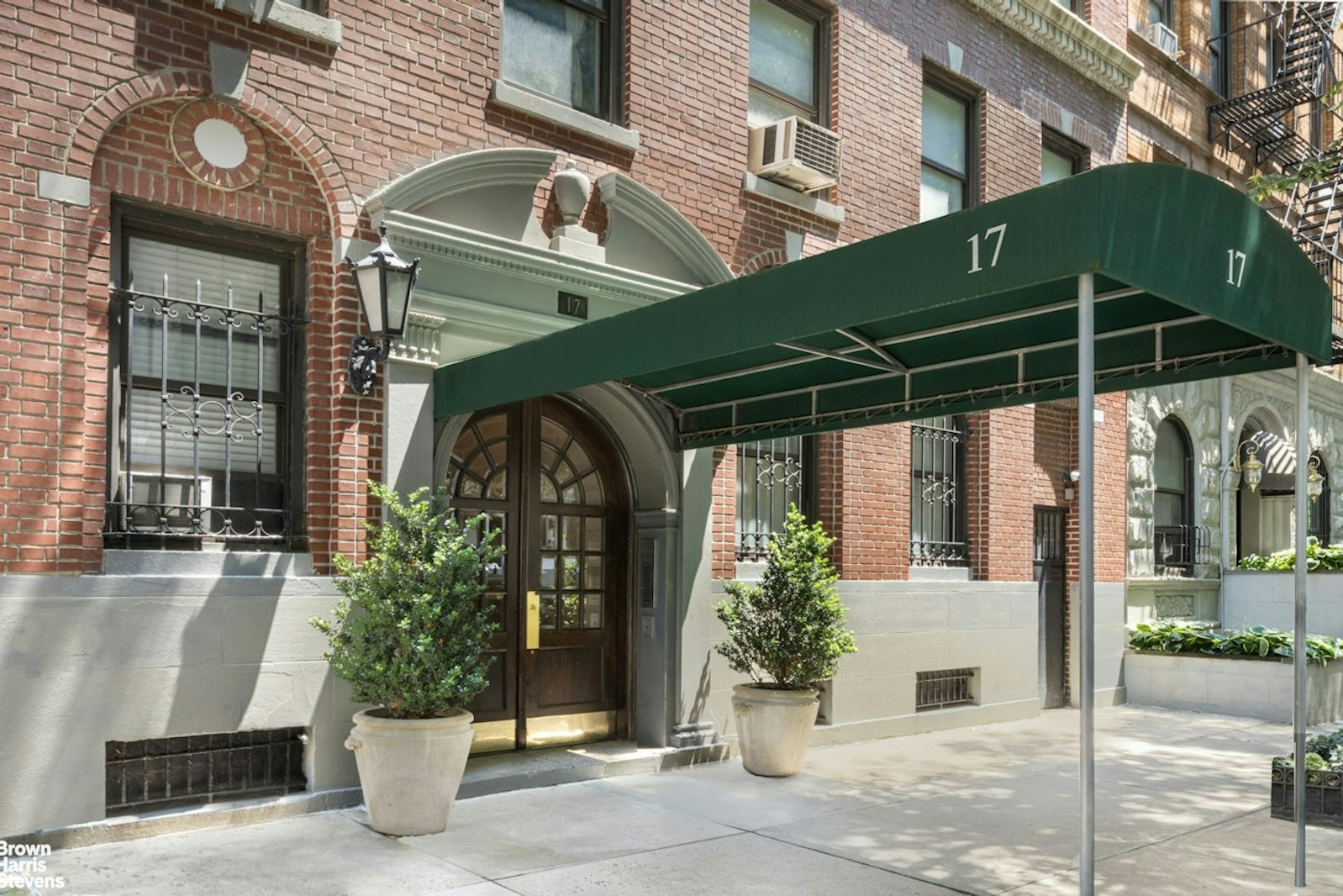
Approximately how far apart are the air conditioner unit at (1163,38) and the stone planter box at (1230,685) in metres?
8.68

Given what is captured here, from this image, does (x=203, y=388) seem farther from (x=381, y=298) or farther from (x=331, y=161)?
(x=331, y=161)

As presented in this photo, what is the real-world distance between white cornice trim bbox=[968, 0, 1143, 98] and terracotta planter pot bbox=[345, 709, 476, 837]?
1031 cm

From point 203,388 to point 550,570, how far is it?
3.37 metres

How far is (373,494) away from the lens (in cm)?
750

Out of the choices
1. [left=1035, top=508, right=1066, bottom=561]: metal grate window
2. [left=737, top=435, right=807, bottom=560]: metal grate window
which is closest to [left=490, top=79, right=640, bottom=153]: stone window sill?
[left=737, top=435, right=807, bottom=560]: metal grate window

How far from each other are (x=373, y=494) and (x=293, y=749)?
1.84m

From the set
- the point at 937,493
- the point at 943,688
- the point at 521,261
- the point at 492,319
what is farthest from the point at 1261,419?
the point at 492,319

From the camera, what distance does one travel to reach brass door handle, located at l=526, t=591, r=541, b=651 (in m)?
9.59

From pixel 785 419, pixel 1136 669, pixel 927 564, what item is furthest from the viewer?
pixel 1136 669

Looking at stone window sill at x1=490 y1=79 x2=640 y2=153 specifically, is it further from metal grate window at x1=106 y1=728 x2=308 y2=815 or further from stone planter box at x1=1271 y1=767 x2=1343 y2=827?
stone planter box at x1=1271 y1=767 x2=1343 y2=827

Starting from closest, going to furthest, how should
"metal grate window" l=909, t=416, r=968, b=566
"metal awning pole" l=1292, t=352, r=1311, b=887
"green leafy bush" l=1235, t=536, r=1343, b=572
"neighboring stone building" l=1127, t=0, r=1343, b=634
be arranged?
"metal awning pole" l=1292, t=352, r=1311, b=887 < "metal grate window" l=909, t=416, r=968, b=566 < "neighboring stone building" l=1127, t=0, r=1343, b=634 < "green leafy bush" l=1235, t=536, r=1343, b=572

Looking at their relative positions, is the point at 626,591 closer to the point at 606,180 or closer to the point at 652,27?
the point at 606,180

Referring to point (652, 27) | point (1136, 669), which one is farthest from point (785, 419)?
point (1136, 669)

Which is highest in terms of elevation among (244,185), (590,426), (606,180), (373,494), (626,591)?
(606,180)
